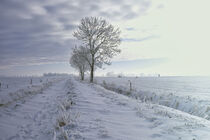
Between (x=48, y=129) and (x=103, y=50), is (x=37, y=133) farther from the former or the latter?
(x=103, y=50)

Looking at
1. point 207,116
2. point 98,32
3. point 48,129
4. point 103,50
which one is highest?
point 98,32

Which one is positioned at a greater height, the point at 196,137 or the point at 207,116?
the point at 196,137

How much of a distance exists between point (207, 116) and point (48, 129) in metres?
8.10

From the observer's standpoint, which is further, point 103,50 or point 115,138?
point 103,50

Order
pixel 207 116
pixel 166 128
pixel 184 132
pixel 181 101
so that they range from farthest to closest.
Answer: pixel 181 101, pixel 207 116, pixel 166 128, pixel 184 132

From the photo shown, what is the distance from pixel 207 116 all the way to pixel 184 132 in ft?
16.4

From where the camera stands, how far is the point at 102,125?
4574mm

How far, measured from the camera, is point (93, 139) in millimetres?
3549

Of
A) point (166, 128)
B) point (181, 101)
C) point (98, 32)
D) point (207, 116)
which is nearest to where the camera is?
point (166, 128)

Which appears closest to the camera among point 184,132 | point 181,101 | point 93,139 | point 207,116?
point 93,139

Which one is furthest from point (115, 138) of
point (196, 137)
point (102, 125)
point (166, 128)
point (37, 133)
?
point (37, 133)

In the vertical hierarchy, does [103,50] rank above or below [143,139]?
above

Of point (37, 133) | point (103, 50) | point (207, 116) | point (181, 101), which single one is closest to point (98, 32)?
point (103, 50)

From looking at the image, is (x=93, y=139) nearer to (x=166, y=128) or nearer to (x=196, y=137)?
(x=166, y=128)
